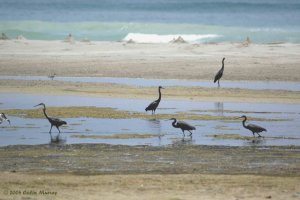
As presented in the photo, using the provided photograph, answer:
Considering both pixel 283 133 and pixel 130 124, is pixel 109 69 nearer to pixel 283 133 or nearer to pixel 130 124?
pixel 130 124

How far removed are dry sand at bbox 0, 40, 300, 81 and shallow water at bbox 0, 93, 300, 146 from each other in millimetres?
7261

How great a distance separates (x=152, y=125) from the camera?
20.8 metres

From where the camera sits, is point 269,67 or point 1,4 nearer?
point 269,67

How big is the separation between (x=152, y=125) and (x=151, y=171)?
6660 mm

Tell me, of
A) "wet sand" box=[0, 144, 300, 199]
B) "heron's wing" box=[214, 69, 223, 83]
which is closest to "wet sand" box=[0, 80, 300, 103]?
"heron's wing" box=[214, 69, 223, 83]

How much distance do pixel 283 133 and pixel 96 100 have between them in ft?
26.9

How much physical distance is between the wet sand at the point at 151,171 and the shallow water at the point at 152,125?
111cm

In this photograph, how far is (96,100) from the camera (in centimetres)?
2595

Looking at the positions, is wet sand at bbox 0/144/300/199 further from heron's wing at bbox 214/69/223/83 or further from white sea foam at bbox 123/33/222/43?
white sea foam at bbox 123/33/222/43

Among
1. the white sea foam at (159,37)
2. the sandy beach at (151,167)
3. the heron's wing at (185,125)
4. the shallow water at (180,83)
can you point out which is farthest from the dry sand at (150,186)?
the white sea foam at (159,37)

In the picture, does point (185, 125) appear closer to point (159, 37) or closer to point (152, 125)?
point (152, 125)

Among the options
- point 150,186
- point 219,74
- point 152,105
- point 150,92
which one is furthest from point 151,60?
point 150,186

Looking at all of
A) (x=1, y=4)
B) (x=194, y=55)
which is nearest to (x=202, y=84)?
(x=194, y=55)

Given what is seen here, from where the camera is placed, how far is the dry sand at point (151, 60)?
33.5 m
